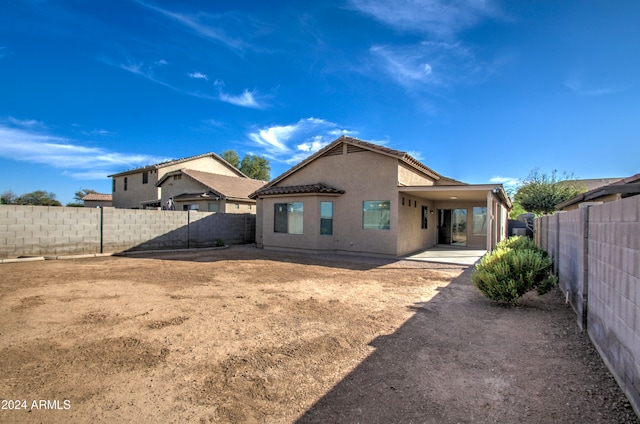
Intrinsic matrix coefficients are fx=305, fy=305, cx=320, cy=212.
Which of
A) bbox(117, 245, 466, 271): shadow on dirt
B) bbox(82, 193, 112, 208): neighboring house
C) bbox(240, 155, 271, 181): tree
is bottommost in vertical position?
bbox(117, 245, 466, 271): shadow on dirt

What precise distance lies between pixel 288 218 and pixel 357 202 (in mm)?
3974

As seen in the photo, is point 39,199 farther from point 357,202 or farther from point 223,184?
point 357,202

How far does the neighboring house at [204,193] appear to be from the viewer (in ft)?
73.5

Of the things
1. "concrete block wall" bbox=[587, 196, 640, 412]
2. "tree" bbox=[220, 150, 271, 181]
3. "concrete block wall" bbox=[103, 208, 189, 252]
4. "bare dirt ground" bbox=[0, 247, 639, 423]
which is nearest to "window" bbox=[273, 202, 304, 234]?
"concrete block wall" bbox=[103, 208, 189, 252]

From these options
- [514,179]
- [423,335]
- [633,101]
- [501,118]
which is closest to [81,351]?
[423,335]

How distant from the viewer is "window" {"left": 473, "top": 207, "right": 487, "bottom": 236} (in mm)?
18234

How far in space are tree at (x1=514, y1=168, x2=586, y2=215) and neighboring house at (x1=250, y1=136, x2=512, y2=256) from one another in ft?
53.1

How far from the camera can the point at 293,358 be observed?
3.83m

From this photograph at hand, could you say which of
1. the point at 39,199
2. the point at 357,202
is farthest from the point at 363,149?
the point at 39,199

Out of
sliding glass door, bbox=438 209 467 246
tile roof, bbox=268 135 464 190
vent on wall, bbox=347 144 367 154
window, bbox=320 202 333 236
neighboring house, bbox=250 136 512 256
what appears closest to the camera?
tile roof, bbox=268 135 464 190

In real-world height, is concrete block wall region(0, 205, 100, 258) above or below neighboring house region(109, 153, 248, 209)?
below

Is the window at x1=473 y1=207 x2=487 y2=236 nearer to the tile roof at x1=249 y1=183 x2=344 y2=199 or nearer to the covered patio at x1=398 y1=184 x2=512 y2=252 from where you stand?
the covered patio at x1=398 y1=184 x2=512 y2=252

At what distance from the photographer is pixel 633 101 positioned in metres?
12.6

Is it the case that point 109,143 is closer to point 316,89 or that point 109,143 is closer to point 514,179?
point 316,89
